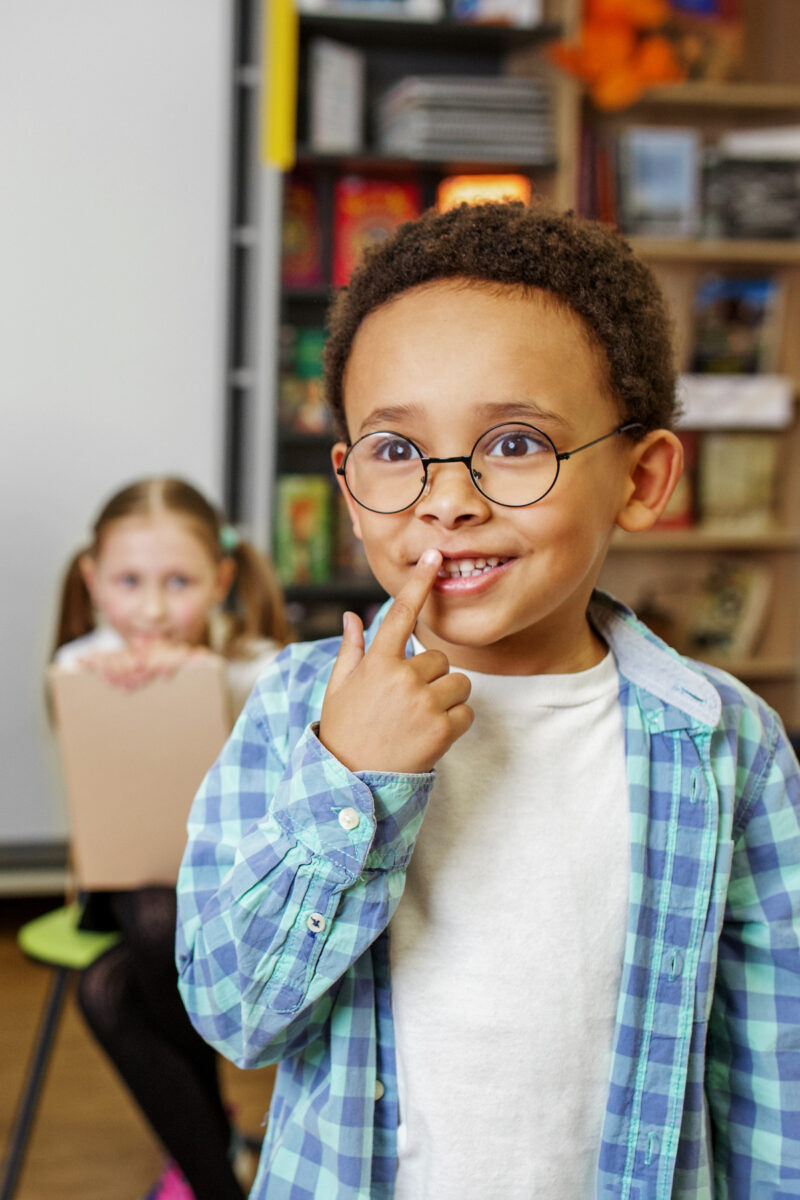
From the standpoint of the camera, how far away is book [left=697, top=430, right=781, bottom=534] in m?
3.19

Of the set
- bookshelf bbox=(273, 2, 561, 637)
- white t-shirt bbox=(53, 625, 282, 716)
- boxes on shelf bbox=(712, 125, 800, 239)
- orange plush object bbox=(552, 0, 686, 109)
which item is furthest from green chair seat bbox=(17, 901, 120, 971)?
boxes on shelf bbox=(712, 125, 800, 239)

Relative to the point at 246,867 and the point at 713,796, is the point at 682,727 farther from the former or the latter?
the point at 246,867

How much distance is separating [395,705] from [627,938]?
25 cm

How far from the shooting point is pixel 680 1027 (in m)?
0.80

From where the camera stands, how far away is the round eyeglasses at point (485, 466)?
2.39 ft

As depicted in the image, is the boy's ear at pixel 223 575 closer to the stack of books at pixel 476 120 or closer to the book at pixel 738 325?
the stack of books at pixel 476 120

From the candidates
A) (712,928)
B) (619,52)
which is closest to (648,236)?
(619,52)

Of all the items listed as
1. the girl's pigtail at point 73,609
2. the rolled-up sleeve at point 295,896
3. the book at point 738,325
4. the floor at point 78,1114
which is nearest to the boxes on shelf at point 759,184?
the book at point 738,325

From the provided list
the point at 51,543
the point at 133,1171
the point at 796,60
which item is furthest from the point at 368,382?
the point at 796,60

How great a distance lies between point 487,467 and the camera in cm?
73

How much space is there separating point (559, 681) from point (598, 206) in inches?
95.2

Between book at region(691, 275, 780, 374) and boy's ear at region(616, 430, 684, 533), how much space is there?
2.41m

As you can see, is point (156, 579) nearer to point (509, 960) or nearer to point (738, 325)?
point (509, 960)

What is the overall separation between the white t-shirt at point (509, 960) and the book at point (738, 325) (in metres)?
2.53
